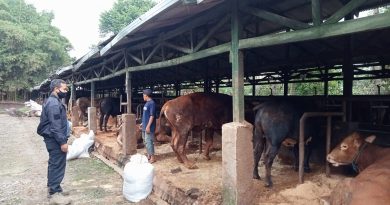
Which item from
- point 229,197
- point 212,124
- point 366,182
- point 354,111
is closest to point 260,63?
point 212,124

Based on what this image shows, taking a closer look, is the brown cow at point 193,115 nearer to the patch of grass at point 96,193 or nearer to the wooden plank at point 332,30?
the patch of grass at point 96,193

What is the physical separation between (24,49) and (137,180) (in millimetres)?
33577

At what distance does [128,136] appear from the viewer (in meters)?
9.88

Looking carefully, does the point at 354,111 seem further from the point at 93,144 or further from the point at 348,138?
the point at 93,144

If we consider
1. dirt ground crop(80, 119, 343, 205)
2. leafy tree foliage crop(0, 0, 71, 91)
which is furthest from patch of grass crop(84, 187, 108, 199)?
leafy tree foliage crop(0, 0, 71, 91)

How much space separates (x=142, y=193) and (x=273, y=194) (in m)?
2.61

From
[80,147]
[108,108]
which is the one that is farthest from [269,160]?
[108,108]

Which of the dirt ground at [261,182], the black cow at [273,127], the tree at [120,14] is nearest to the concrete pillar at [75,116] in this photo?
the dirt ground at [261,182]

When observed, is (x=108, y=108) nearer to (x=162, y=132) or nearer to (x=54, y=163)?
(x=162, y=132)

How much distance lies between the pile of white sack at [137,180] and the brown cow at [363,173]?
3.38 metres

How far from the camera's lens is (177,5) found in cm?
494

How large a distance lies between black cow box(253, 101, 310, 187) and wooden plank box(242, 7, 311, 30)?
211cm

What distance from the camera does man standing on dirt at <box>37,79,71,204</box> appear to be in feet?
21.2

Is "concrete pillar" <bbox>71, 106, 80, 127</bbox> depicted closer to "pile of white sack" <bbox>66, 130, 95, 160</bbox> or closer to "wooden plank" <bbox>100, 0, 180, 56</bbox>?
"pile of white sack" <bbox>66, 130, 95, 160</bbox>
